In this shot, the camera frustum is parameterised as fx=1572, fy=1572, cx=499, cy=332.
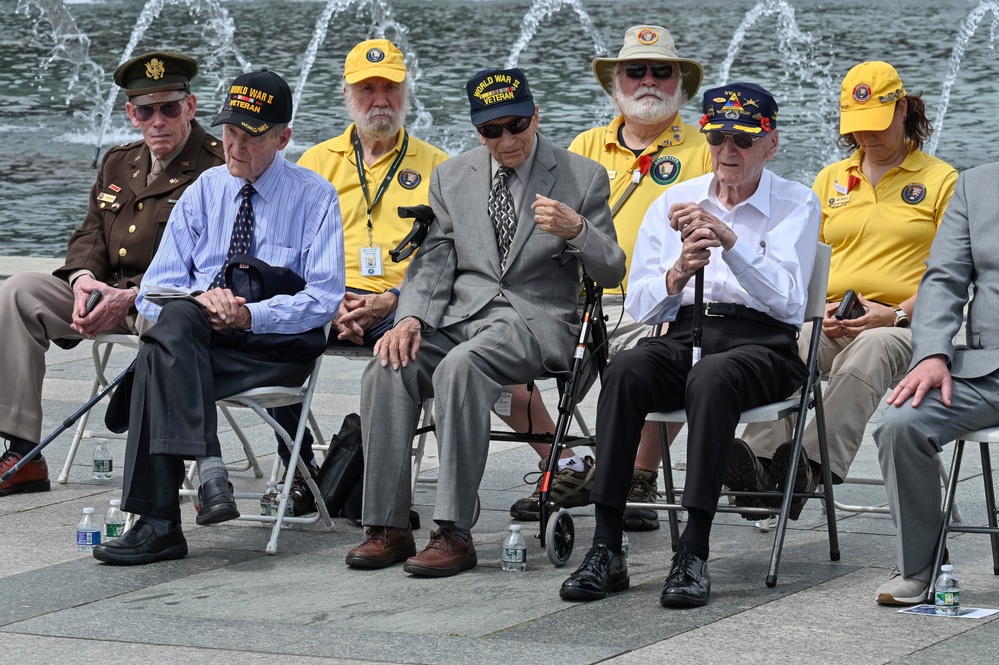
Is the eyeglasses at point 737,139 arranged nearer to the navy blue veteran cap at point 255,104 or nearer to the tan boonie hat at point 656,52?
the tan boonie hat at point 656,52

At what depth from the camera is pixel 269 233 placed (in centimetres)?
572

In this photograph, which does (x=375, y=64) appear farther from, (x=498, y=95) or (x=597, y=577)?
(x=597, y=577)

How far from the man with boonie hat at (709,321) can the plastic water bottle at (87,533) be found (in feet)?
5.65

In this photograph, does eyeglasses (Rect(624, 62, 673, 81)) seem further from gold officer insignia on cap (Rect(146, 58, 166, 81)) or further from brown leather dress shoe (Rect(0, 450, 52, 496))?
brown leather dress shoe (Rect(0, 450, 52, 496))

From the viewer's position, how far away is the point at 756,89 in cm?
515

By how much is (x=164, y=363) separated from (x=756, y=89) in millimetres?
2154

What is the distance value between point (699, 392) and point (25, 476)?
2950 mm

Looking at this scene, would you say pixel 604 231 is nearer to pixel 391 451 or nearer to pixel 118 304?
pixel 391 451

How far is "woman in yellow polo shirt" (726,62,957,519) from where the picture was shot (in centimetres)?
558

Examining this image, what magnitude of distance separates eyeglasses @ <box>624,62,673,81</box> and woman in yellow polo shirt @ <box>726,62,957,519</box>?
0.78 metres

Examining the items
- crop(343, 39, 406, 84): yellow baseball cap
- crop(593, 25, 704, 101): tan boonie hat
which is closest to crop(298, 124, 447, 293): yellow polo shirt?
crop(343, 39, 406, 84): yellow baseball cap

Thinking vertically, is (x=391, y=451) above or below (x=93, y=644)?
above

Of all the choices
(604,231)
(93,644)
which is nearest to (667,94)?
(604,231)

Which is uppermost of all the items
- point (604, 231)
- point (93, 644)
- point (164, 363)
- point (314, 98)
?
point (314, 98)
